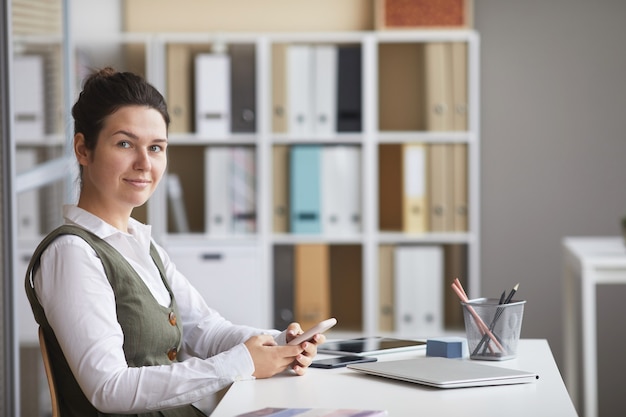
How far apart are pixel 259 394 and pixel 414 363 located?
1.02ft

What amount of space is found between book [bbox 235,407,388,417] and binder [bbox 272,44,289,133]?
2.66 meters

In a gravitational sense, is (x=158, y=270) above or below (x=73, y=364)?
above

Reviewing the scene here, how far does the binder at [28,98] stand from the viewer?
2.71m

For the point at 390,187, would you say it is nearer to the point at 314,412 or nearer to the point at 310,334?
the point at 310,334

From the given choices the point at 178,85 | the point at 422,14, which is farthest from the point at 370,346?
the point at 422,14

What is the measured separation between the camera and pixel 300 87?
392 cm

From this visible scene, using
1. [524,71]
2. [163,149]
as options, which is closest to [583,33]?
[524,71]

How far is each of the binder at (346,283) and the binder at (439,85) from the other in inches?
27.4

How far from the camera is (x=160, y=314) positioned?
171cm

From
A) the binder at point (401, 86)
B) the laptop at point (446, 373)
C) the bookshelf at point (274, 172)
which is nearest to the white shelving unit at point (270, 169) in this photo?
the bookshelf at point (274, 172)

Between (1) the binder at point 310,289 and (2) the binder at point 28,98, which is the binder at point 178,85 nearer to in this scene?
(1) the binder at point 310,289

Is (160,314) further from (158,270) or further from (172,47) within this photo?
(172,47)

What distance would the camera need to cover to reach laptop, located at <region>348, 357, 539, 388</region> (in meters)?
1.50

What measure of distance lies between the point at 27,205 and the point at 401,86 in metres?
1.87
